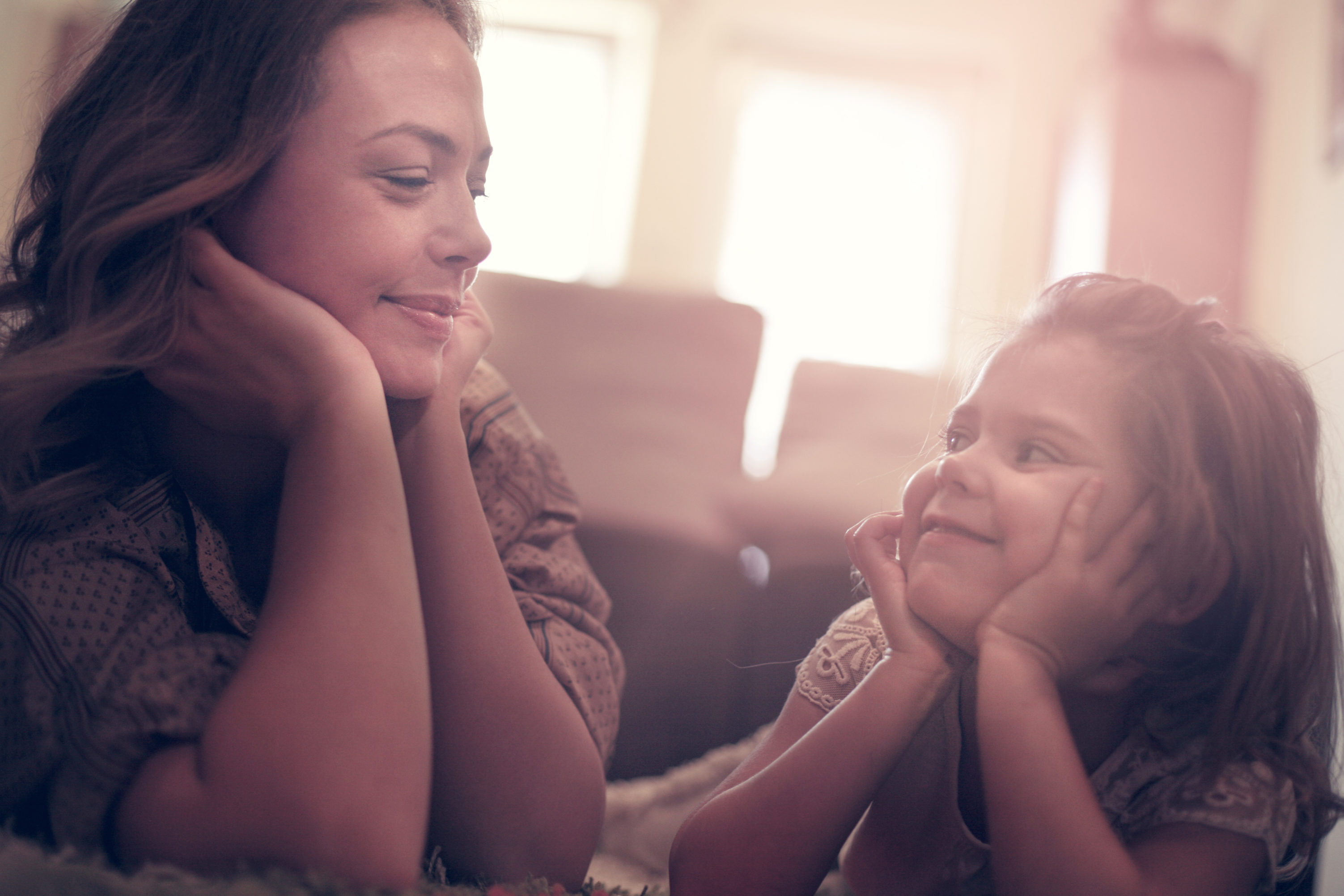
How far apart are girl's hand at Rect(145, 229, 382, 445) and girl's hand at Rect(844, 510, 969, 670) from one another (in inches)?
12.6

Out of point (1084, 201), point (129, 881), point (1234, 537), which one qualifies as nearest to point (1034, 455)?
point (1234, 537)

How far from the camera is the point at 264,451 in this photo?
60 cm

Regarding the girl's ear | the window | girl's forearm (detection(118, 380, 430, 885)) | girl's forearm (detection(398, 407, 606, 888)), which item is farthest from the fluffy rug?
the window

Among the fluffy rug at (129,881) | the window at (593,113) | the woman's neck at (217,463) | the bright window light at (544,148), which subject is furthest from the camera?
the window at (593,113)

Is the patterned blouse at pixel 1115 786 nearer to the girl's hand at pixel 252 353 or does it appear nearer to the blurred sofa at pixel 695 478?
the blurred sofa at pixel 695 478

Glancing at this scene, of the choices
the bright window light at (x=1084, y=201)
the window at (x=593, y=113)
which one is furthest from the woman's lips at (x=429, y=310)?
the window at (x=593, y=113)

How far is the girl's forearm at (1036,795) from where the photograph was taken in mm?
439

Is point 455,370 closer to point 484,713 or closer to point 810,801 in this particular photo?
point 484,713

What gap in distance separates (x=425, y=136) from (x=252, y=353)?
0.17 metres

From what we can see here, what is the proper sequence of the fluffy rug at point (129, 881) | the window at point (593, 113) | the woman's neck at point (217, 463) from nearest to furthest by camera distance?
the fluffy rug at point (129, 881), the woman's neck at point (217, 463), the window at point (593, 113)

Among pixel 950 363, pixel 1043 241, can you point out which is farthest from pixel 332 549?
pixel 1043 241

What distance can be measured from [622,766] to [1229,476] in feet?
1.75

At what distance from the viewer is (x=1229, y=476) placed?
527 millimetres

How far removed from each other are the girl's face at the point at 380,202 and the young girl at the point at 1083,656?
0.32m
